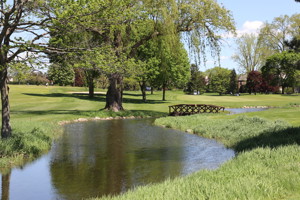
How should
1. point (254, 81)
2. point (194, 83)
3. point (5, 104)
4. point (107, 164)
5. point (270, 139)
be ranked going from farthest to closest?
1. point (194, 83)
2. point (254, 81)
3. point (270, 139)
4. point (5, 104)
5. point (107, 164)

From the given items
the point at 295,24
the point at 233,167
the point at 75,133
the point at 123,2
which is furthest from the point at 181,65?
the point at 233,167

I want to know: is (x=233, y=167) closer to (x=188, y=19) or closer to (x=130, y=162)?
(x=130, y=162)

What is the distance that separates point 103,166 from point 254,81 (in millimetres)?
87298

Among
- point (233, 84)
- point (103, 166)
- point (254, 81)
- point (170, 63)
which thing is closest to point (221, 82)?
point (233, 84)

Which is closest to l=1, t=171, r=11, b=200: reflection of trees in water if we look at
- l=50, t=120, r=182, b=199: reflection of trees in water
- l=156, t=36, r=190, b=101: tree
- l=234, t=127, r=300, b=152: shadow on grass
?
l=50, t=120, r=182, b=199: reflection of trees in water

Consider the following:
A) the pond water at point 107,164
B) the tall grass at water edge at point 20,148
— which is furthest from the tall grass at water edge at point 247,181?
the tall grass at water edge at point 20,148

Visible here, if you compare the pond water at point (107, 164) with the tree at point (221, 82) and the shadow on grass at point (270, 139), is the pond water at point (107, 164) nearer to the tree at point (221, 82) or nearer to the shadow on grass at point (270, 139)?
the shadow on grass at point (270, 139)

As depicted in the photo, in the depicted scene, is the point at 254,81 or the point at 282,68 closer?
the point at 282,68

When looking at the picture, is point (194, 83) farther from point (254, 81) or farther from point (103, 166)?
point (103, 166)

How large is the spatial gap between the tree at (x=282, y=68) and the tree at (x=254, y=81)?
885 cm

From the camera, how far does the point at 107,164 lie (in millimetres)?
13711

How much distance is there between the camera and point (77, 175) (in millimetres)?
11953

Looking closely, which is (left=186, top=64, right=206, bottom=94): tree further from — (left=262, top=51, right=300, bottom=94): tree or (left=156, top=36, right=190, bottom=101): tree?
(left=156, top=36, right=190, bottom=101): tree

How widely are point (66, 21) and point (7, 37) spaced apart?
342 centimetres
